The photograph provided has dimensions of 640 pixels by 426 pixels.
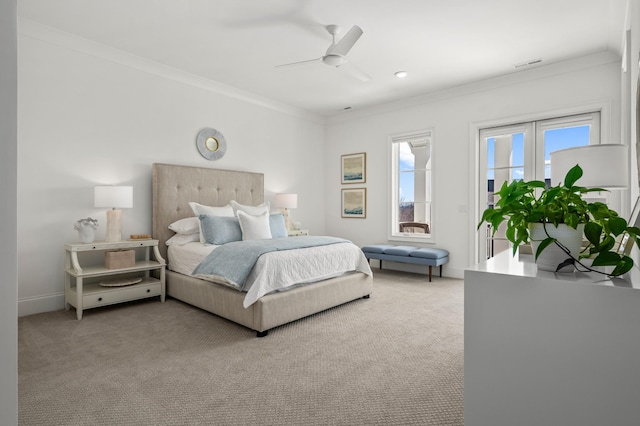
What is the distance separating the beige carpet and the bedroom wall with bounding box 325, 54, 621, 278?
199 cm

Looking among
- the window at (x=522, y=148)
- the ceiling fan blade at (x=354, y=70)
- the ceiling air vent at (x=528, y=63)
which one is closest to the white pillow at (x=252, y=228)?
the ceiling fan blade at (x=354, y=70)

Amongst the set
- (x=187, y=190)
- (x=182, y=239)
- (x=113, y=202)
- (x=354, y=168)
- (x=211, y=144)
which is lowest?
(x=182, y=239)

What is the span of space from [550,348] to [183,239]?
379cm

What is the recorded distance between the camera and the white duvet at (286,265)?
9.29 feet

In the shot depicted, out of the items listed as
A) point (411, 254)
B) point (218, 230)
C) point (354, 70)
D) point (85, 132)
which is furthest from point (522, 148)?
point (85, 132)

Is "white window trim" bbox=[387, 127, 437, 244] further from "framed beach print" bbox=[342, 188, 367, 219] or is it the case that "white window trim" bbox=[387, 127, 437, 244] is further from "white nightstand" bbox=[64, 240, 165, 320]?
"white nightstand" bbox=[64, 240, 165, 320]

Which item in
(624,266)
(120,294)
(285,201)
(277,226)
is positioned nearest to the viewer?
(624,266)

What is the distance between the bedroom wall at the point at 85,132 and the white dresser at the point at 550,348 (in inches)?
154

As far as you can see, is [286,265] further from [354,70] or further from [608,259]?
[354,70]

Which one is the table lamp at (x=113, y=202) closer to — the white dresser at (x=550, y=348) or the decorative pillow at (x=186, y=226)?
the decorative pillow at (x=186, y=226)

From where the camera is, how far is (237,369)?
7.18 ft

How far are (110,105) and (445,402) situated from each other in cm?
423

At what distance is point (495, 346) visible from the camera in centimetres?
109

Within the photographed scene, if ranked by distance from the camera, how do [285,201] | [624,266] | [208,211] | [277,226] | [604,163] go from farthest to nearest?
[285,201] → [277,226] → [208,211] → [604,163] → [624,266]
